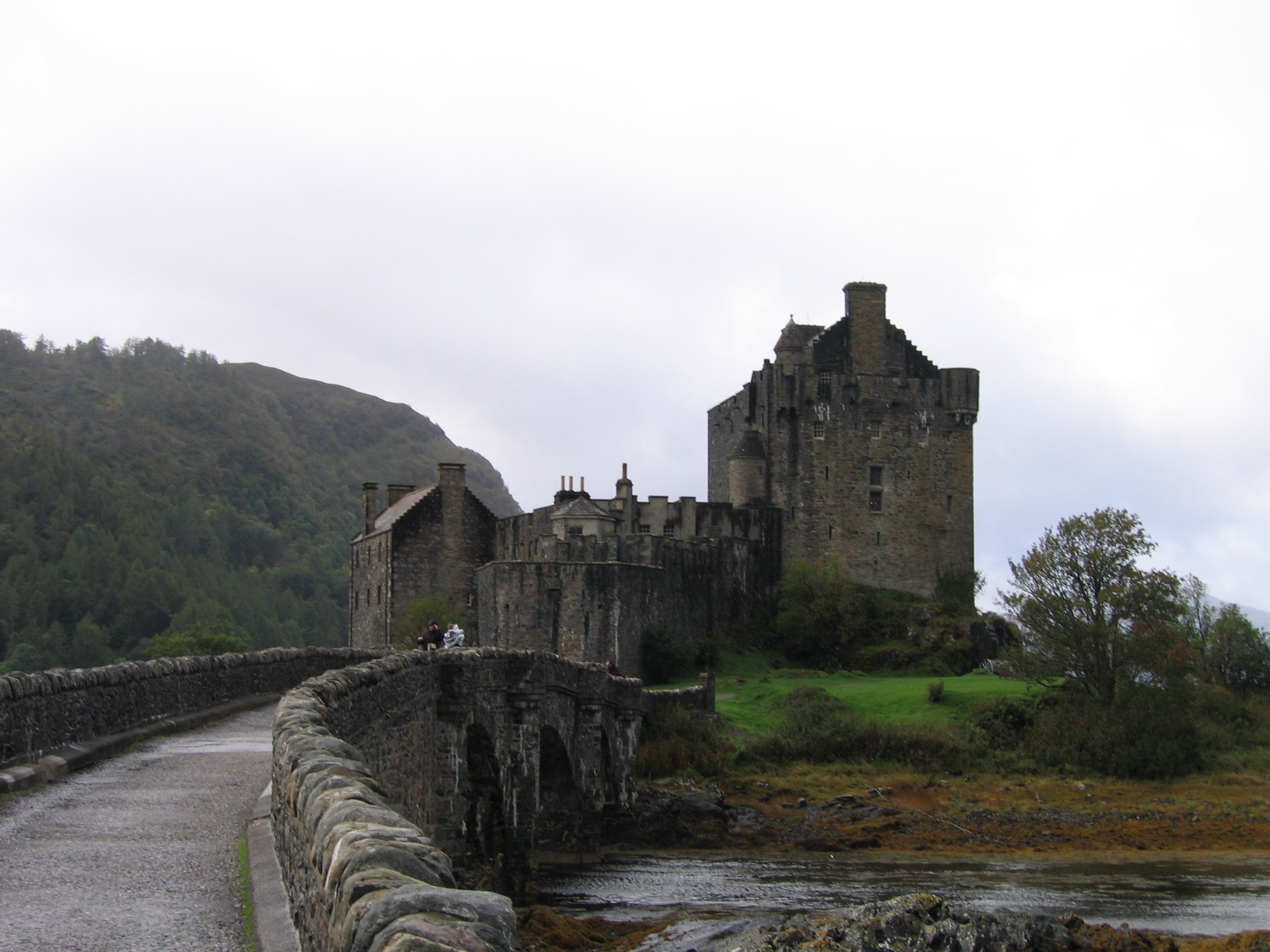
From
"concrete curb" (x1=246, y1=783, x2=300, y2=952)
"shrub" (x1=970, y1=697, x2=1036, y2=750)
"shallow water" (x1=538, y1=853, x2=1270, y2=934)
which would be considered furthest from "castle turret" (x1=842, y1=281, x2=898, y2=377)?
"concrete curb" (x1=246, y1=783, x2=300, y2=952)

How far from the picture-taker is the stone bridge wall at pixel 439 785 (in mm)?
5168

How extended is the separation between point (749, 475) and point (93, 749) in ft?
147

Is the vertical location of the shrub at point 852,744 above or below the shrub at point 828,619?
below

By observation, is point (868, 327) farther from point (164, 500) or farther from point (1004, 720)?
point (164, 500)

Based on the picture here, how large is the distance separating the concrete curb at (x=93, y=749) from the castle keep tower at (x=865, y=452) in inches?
1508

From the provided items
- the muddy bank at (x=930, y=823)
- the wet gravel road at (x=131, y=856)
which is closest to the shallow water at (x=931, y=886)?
the muddy bank at (x=930, y=823)

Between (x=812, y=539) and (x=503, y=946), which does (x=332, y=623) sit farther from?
(x=503, y=946)

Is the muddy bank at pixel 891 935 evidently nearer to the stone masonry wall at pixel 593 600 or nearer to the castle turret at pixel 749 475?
the stone masonry wall at pixel 593 600

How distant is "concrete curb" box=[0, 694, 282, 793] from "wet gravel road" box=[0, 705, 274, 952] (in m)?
0.19

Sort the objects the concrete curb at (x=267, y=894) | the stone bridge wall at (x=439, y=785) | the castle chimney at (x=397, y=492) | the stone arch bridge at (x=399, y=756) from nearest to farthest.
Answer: the stone bridge wall at (x=439, y=785)
the stone arch bridge at (x=399, y=756)
the concrete curb at (x=267, y=894)
the castle chimney at (x=397, y=492)

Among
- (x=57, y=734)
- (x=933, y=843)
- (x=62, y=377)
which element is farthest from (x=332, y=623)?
(x=57, y=734)

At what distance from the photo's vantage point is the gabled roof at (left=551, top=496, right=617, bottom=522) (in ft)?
172

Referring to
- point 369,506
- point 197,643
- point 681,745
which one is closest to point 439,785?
point 681,745

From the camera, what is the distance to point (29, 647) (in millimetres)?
82188
